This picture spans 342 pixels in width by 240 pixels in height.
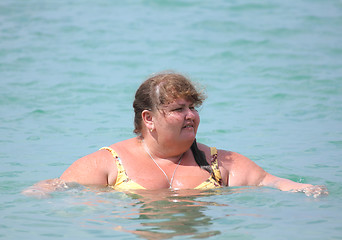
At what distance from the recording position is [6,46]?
12688 mm

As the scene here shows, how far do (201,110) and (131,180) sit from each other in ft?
13.5

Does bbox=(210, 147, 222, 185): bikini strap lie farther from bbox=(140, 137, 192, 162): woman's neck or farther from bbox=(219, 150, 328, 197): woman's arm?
bbox=(140, 137, 192, 162): woman's neck

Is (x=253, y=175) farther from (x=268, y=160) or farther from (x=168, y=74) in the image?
(x=268, y=160)

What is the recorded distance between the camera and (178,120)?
4.68 metres

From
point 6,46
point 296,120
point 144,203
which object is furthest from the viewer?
point 6,46

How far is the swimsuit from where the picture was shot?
4750 millimetres

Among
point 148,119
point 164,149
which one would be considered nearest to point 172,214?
point 164,149

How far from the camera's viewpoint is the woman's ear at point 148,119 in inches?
190

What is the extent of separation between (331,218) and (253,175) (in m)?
0.96

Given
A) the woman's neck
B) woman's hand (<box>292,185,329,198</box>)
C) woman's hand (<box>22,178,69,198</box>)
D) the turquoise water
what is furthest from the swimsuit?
woman's hand (<box>292,185,329,198</box>)

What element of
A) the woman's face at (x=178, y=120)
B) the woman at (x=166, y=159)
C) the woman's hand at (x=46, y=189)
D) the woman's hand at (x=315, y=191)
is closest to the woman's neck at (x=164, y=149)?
the woman at (x=166, y=159)

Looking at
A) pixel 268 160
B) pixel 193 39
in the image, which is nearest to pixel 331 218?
pixel 268 160

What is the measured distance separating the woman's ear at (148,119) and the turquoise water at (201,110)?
1.87 feet

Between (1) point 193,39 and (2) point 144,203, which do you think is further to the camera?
(1) point 193,39
